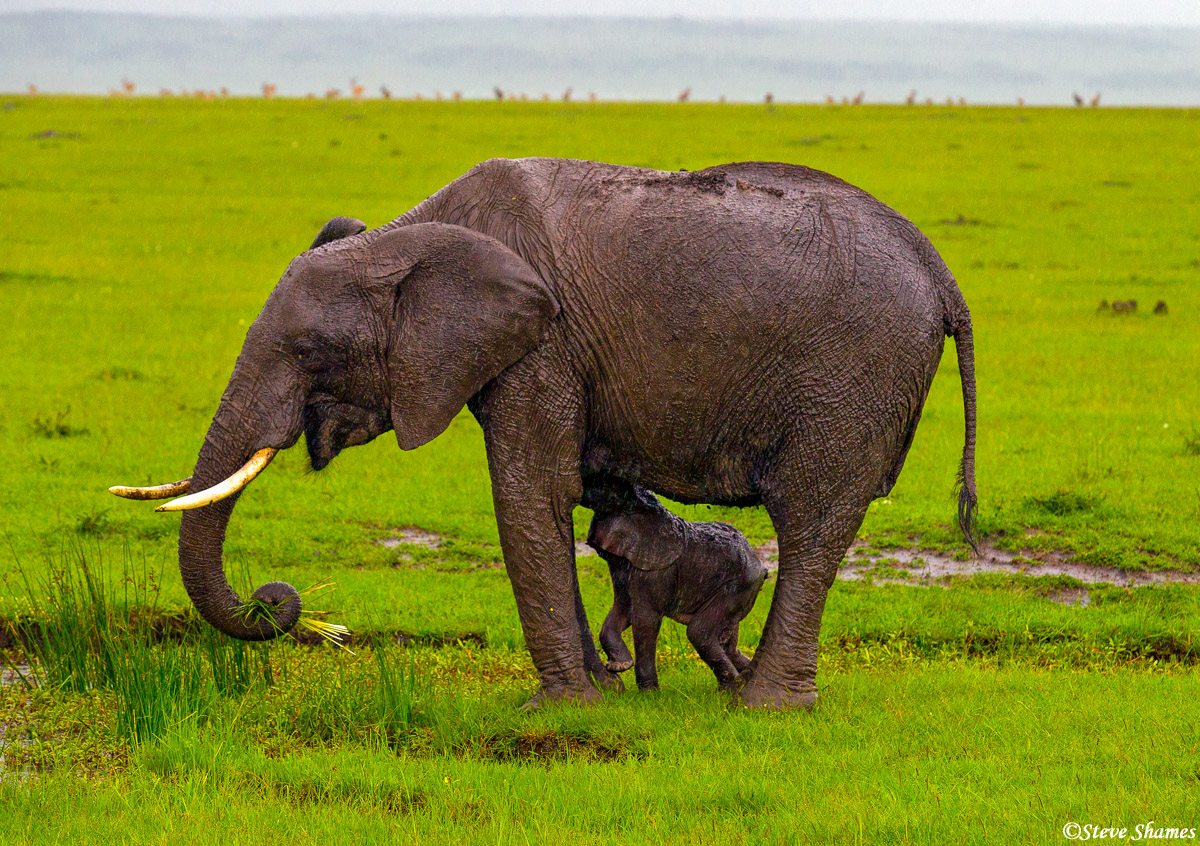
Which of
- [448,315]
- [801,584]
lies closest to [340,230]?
[448,315]

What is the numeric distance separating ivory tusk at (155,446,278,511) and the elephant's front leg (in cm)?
101

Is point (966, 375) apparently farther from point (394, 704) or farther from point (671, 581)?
point (394, 704)

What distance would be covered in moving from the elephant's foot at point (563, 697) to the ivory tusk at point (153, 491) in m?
1.87

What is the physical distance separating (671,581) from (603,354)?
3.91 feet

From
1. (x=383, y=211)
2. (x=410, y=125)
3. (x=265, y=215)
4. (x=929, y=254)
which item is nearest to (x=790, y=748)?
(x=929, y=254)

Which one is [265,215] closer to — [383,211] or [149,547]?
[383,211]

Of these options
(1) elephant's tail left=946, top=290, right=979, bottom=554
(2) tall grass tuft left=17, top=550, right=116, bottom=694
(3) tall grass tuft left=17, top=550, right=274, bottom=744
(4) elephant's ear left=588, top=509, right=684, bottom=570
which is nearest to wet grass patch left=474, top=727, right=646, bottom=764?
(4) elephant's ear left=588, top=509, right=684, bottom=570

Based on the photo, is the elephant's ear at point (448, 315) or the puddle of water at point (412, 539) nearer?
the elephant's ear at point (448, 315)

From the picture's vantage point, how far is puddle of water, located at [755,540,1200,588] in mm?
9234

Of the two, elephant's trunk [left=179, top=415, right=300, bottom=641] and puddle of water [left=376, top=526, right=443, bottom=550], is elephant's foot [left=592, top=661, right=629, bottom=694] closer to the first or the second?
elephant's trunk [left=179, top=415, right=300, bottom=641]

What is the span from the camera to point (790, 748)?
5.97 meters

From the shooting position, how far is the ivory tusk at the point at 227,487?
5.93 metres

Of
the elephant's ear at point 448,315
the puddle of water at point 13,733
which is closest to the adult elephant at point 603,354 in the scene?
the elephant's ear at point 448,315

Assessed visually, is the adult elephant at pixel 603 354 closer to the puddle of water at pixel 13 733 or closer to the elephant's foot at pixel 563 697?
the elephant's foot at pixel 563 697
